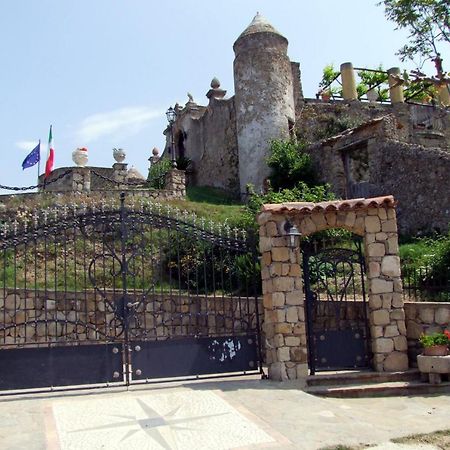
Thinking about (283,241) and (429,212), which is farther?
(429,212)

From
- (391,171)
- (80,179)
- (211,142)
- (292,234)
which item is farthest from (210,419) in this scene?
(211,142)

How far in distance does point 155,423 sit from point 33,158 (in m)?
17.2

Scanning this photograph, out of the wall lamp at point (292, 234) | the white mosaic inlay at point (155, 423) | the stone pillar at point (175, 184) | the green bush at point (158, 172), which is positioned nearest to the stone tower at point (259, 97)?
the green bush at point (158, 172)

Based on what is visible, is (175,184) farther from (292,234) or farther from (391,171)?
Answer: (292,234)

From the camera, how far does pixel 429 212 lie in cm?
1547

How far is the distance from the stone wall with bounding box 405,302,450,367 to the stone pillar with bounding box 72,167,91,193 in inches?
450

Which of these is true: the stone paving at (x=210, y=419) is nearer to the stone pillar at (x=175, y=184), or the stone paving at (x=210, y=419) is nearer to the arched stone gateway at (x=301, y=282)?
the arched stone gateway at (x=301, y=282)

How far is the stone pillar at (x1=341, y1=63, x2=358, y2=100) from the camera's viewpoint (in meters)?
24.8

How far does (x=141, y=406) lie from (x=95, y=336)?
17.1ft

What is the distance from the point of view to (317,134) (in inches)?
919

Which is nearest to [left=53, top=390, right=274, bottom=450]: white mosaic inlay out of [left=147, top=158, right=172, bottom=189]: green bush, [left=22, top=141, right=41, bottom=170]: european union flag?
[left=147, top=158, right=172, bottom=189]: green bush

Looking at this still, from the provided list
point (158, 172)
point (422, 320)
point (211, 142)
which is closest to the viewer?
point (422, 320)

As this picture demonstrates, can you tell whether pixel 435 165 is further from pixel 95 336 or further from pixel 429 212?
pixel 95 336

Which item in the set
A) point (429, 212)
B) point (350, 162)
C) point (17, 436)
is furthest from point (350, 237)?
point (17, 436)
